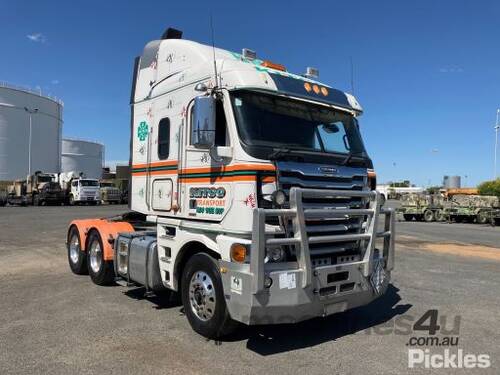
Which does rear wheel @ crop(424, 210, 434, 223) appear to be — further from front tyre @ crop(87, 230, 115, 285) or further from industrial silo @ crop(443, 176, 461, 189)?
industrial silo @ crop(443, 176, 461, 189)

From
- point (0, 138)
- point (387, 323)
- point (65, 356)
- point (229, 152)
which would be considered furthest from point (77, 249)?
point (0, 138)

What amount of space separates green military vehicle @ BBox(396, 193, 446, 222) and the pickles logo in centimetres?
3235

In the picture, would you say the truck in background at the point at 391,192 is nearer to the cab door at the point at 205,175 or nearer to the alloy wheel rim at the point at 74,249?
the cab door at the point at 205,175

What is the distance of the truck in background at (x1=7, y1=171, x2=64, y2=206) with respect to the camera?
4688cm

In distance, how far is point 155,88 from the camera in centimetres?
727

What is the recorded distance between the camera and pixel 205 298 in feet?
18.3

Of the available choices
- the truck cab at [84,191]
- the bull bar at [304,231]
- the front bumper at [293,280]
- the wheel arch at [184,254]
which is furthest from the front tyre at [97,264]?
the truck cab at [84,191]

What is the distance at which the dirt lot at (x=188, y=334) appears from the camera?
487 centimetres

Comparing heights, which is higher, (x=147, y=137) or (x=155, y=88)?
(x=155, y=88)

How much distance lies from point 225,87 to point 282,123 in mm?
818

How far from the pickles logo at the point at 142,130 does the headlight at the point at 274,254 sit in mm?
3226

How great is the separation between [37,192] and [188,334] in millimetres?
46402

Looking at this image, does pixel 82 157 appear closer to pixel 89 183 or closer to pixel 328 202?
pixel 89 183

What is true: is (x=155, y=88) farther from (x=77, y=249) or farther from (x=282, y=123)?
(x=77, y=249)
